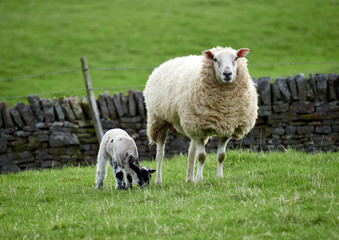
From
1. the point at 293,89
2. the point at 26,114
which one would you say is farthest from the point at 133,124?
the point at 293,89

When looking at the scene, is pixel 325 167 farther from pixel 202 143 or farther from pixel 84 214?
pixel 84 214

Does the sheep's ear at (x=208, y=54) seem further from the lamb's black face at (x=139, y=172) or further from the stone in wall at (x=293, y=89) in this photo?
the stone in wall at (x=293, y=89)

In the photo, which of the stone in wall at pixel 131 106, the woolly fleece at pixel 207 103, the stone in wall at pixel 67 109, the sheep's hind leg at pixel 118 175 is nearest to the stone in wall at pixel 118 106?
the stone in wall at pixel 131 106

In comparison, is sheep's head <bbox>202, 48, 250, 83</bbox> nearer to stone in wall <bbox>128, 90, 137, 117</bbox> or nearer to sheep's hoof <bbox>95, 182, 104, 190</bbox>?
sheep's hoof <bbox>95, 182, 104, 190</bbox>

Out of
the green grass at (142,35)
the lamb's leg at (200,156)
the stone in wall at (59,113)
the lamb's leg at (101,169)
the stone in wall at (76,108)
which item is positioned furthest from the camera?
the green grass at (142,35)

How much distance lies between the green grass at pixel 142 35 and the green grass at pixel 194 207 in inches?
564

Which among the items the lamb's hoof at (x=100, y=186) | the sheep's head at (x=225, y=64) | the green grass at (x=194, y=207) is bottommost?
the lamb's hoof at (x=100, y=186)

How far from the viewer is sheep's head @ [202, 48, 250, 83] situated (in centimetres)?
638

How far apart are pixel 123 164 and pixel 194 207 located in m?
1.91

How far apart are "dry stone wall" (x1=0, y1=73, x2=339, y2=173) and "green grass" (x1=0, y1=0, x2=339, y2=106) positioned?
34.2 ft

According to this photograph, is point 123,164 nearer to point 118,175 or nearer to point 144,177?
point 118,175

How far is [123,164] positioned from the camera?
22.2ft

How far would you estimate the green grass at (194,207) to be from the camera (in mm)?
4398

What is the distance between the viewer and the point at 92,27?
30422 mm
